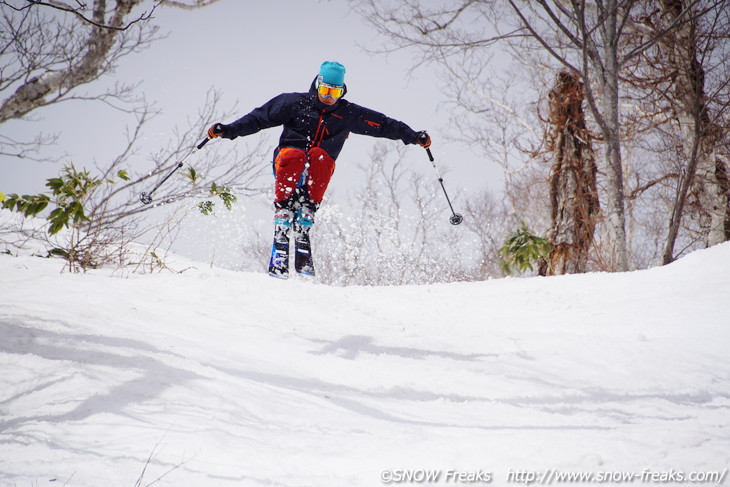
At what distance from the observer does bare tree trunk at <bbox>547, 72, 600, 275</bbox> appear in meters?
6.78

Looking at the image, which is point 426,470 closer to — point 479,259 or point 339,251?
point 339,251

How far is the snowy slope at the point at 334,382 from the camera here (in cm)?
108

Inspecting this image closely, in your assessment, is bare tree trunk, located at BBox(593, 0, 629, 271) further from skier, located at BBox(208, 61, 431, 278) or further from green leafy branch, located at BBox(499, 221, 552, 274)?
skier, located at BBox(208, 61, 431, 278)

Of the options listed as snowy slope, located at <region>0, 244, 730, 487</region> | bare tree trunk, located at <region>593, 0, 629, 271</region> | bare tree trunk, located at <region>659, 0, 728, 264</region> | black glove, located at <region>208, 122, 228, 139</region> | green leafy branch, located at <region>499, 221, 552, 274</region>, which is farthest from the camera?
green leafy branch, located at <region>499, 221, 552, 274</region>

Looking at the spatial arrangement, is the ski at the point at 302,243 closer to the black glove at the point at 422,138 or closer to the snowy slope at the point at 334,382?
the snowy slope at the point at 334,382

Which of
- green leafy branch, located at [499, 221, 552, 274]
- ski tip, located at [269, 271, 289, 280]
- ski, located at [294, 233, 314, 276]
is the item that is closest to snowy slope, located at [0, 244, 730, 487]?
ski tip, located at [269, 271, 289, 280]

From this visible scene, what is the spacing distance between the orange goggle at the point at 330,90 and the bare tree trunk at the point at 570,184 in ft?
16.2

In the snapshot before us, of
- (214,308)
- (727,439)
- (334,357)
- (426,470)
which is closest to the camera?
(426,470)

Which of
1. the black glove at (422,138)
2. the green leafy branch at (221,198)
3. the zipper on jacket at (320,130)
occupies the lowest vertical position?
the green leafy branch at (221,198)

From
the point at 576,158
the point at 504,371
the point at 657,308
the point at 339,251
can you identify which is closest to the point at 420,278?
the point at 339,251

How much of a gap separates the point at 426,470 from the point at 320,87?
2911 mm

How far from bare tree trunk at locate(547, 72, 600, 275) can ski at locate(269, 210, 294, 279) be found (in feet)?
16.8

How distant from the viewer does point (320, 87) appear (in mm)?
3303

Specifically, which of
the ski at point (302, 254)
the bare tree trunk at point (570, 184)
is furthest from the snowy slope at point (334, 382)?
the bare tree trunk at point (570, 184)
